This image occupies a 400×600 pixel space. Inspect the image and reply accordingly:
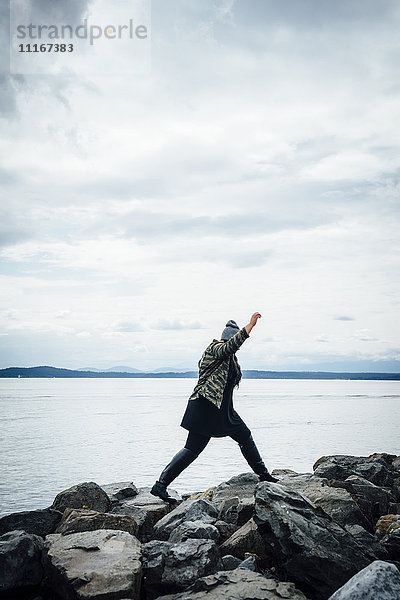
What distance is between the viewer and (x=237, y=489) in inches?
325

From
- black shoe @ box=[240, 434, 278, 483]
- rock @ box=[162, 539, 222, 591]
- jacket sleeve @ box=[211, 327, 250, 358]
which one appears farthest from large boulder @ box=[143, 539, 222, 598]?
black shoe @ box=[240, 434, 278, 483]

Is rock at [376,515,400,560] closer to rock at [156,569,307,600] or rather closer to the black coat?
rock at [156,569,307,600]

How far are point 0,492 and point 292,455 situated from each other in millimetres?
10160

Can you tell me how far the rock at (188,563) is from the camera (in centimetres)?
485

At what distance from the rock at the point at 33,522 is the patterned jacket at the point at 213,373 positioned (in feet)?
7.60

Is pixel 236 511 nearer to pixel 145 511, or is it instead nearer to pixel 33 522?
pixel 145 511

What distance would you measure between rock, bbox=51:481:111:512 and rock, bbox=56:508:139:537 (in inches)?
49.0

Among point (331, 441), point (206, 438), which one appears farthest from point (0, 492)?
point (331, 441)

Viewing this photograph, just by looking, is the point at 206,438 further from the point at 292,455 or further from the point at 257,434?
the point at 257,434

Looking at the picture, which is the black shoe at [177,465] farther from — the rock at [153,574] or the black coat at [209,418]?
the rock at [153,574]

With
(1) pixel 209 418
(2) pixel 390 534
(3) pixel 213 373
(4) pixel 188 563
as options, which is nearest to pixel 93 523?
(4) pixel 188 563

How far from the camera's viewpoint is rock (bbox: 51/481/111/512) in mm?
7734

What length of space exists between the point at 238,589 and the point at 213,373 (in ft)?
10.3

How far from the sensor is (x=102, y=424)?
30.8 m
